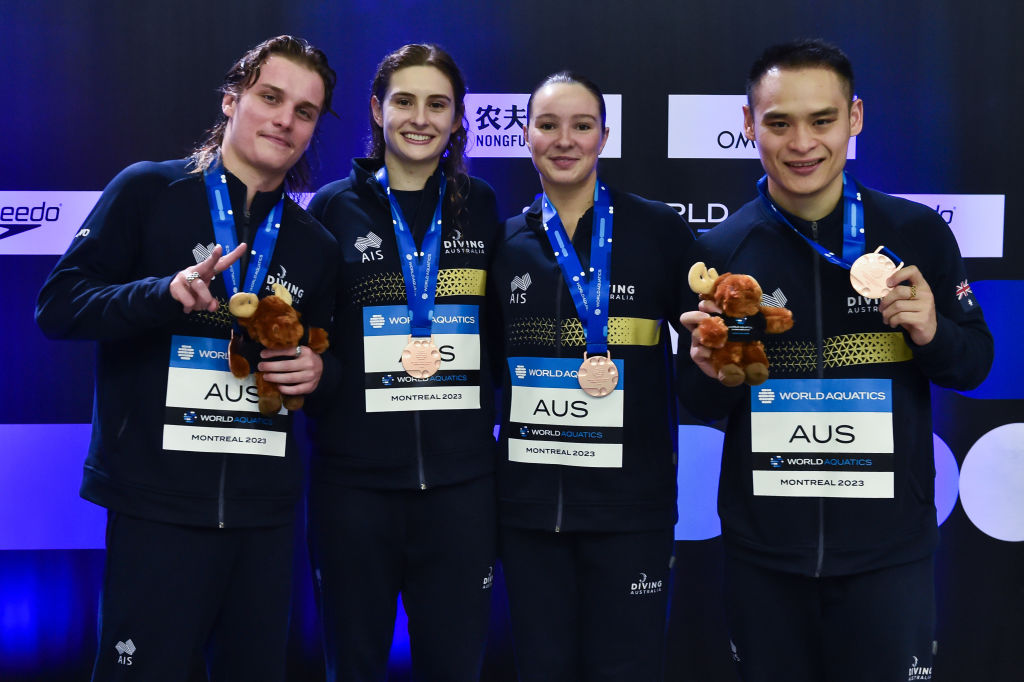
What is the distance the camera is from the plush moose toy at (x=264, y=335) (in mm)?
2077

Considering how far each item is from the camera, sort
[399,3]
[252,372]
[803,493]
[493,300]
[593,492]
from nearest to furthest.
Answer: [803,493] → [252,372] → [593,492] → [493,300] → [399,3]

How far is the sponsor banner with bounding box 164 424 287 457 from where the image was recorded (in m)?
2.16

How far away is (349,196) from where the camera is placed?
2.65 m

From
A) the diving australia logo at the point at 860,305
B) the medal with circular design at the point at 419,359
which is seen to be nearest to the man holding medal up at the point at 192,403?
the medal with circular design at the point at 419,359

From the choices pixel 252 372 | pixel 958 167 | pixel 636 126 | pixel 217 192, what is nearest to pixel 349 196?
pixel 217 192

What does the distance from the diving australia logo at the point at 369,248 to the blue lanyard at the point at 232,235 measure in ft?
0.89

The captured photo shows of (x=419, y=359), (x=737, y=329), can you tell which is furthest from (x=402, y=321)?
(x=737, y=329)

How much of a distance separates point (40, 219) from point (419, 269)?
196cm

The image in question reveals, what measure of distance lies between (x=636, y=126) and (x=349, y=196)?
1.42 metres

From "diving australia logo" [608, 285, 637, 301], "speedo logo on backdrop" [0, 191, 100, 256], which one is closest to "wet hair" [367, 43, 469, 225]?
"diving australia logo" [608, 285, 637, 301]

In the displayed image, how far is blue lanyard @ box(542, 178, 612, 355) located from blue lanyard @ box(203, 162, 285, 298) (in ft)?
2.56

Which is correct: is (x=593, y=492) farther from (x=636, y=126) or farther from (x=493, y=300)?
(x=636, y=126)

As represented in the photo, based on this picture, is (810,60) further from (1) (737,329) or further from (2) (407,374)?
(2) (407,374)

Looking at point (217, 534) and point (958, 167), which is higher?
point (958, 167)
